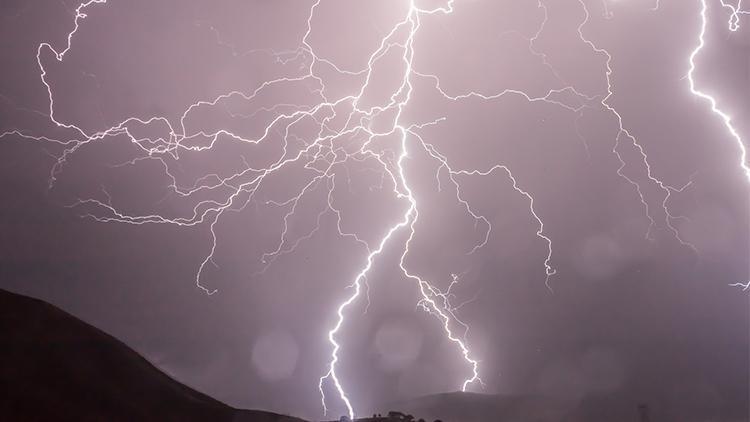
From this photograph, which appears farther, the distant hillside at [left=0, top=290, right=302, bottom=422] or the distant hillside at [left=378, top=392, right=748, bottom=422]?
the distant hillside at [left=378, top=392, right=748, bottom=422]

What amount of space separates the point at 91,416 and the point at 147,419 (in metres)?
0.87

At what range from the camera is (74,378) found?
6.41 meters

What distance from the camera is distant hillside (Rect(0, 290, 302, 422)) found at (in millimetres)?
5746

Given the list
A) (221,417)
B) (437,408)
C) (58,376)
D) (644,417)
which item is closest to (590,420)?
(644,417)

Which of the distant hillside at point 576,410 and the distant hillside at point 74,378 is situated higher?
the distant hillside at point 576,410

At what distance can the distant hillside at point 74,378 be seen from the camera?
18.9ft

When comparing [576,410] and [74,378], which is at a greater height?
[576,410]

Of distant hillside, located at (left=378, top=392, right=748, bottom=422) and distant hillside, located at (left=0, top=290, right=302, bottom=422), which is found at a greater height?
distant hillside, located at (left=378, top=392, right=748, bottom=422)

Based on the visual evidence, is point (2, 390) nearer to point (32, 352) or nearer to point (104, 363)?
point (32, 352)

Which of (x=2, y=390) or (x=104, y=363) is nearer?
(x=2, y=390)

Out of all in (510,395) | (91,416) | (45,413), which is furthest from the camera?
(510,395)

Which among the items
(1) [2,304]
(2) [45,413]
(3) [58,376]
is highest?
(1) [2,304]

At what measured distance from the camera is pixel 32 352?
641 cm

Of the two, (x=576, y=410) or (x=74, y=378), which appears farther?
(x=576, y=410)
